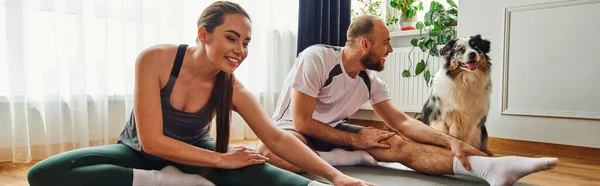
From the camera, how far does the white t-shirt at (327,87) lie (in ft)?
5.80

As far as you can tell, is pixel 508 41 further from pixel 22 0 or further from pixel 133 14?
pixel 22 0

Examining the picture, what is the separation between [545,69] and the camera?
253cm

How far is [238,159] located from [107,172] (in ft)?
1.15

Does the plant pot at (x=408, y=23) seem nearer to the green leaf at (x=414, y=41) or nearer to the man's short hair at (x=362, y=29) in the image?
the green leaf at (x=414, y=41)

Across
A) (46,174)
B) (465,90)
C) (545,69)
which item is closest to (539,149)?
(545,69)

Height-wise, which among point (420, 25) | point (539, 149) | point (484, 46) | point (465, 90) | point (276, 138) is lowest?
point (539, 149)

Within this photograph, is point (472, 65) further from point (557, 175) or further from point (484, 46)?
point (557, 175)

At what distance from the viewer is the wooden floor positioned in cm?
173

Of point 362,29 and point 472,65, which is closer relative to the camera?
point 362,29

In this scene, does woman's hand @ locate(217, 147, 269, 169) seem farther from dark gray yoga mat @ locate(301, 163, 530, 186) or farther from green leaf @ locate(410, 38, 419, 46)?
green leaf @ locate(410, 38, 419, 46)

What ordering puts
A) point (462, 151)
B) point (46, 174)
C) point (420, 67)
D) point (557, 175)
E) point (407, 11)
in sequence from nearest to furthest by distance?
point (46, 174)
point (462, 151)
point (557, 175)
point (420, 67)
point (407, 11)

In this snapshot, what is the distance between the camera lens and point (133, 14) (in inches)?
95.8

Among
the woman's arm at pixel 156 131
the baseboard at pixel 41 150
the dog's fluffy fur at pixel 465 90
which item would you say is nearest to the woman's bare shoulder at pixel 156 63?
the woman's arm at pixel 156 131

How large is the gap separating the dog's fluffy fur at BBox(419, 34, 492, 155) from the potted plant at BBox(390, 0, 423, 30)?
1351mm
